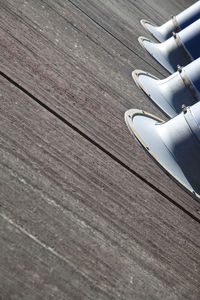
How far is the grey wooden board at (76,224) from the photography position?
3.81ft

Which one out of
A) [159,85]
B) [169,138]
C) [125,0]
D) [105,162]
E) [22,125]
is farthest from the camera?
[125,0]

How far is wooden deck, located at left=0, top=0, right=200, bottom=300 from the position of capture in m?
1.20

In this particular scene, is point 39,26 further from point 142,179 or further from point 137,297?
point 137,297

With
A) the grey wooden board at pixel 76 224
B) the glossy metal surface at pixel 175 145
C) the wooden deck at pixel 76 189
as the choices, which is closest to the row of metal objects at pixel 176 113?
the glossy metal surface at pixel 175 145

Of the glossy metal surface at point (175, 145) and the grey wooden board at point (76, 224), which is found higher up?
the glossy metal surface at point (175, 145)

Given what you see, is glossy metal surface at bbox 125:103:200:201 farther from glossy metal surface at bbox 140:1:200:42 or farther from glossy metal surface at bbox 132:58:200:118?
glossy metal surface at bbox 140:1:200:42

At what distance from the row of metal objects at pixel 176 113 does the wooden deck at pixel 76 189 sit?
111mm

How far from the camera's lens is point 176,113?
8.99 ft

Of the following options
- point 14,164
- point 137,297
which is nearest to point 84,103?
point 14,164

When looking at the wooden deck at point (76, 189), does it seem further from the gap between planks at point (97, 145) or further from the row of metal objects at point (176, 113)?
the row of metal objects at point (176, 113)

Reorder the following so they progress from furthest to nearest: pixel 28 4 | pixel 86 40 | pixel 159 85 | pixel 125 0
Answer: pixel 125 0 < pixel 159 85 < pixel 86 40 < pixel 28 4

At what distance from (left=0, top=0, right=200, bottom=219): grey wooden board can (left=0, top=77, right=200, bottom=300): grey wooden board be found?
0.11 m

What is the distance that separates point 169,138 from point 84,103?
0.58m

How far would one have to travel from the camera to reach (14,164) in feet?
4.51
